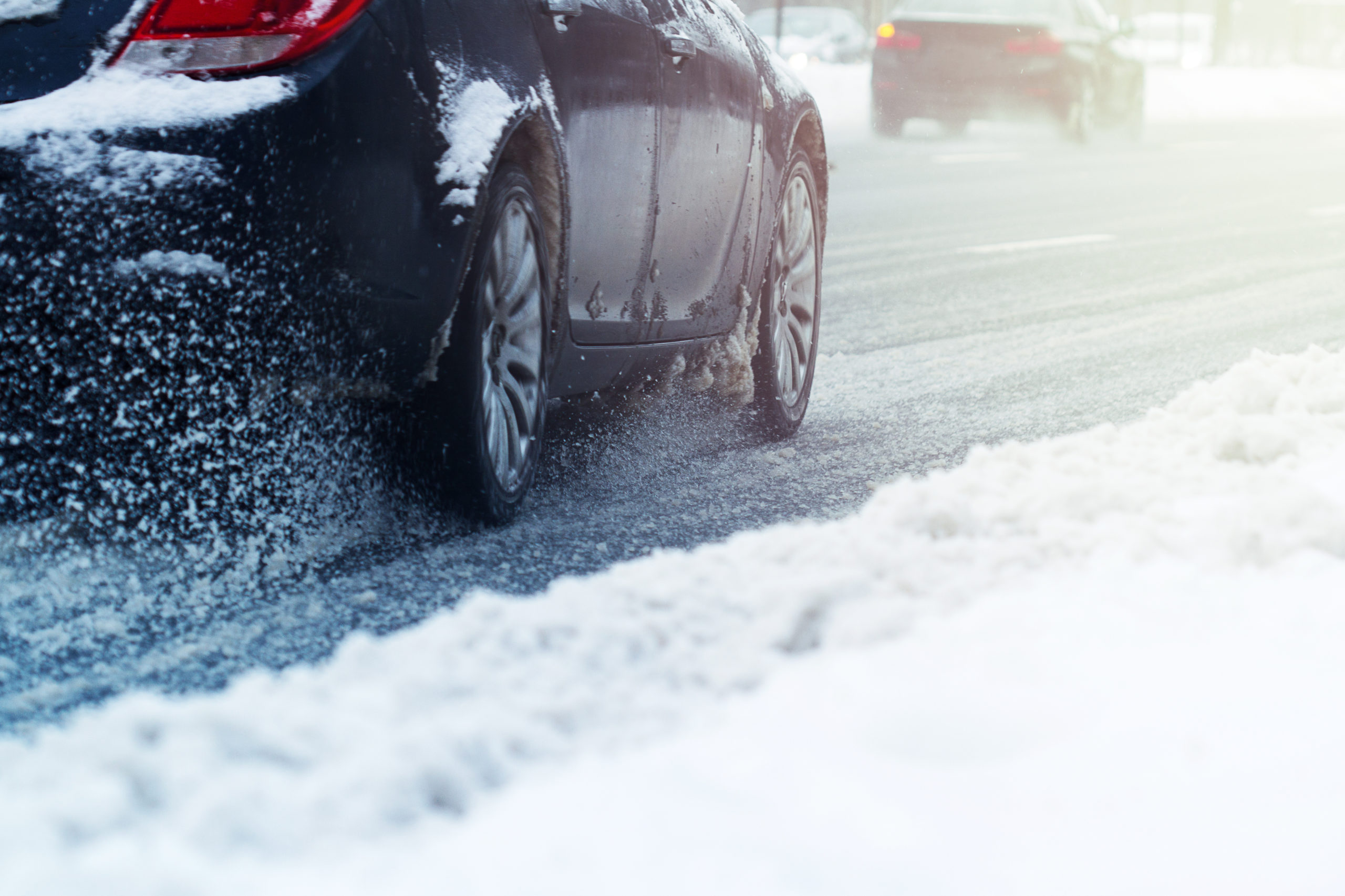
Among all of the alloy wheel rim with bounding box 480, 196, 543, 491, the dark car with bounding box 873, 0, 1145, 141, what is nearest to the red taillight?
the dark car with bounding box 873, 0, 1145, 141

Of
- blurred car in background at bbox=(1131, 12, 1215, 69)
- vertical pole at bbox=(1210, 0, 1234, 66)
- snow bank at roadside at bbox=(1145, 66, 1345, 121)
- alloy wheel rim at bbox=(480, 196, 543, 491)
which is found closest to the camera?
alloy wheel rim at bbox=(480, 196, 543, 491)

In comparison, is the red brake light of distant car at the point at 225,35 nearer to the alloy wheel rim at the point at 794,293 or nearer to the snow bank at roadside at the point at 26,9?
the snow bank at roadside at the point at 26,9

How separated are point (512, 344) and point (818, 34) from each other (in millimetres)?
29887

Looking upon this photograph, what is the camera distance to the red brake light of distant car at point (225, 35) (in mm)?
2842

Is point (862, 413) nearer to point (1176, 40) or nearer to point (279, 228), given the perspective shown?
point (279, 228)

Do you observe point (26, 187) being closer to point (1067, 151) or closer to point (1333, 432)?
point (1333, 432)

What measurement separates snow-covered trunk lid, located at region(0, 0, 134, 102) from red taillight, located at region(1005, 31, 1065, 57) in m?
15.9

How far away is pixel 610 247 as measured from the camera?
3906 millimetres

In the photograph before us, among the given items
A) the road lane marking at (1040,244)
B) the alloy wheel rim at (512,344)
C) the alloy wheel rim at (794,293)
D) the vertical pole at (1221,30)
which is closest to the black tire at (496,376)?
the alloy wheel rim at (512,344)

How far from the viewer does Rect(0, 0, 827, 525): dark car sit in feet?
8.98

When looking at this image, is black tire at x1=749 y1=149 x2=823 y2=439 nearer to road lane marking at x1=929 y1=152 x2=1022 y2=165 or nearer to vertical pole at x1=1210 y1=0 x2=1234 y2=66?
road lane marking at x1=929 y1=152 x2=1022 y2=165

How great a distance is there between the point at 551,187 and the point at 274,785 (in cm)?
177

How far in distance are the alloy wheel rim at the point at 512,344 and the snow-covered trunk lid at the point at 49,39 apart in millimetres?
799

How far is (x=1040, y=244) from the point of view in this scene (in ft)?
35.1
